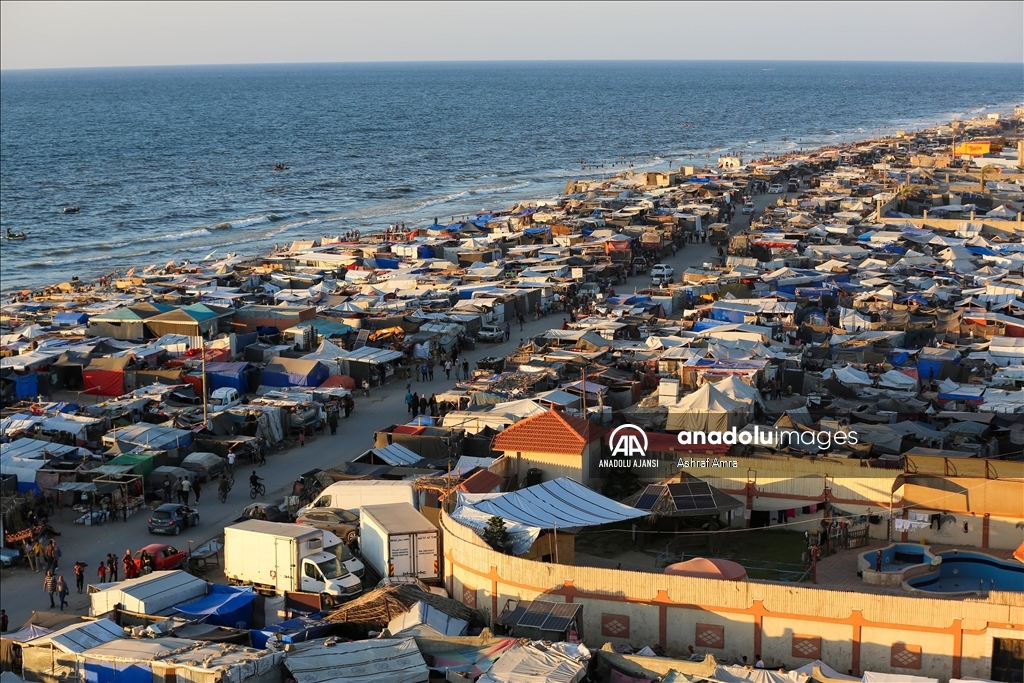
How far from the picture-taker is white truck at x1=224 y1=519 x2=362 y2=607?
664 inches

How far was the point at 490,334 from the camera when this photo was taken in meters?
34.8

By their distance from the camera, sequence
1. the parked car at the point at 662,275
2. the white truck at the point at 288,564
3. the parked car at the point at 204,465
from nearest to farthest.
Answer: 1. the white truck at the point at 288,564
2. the parked car at the point at 204,465
3. the parked car at the point at 662,275

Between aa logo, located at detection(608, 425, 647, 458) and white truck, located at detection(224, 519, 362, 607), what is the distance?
17.2 ft

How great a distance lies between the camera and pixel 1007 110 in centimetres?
15050

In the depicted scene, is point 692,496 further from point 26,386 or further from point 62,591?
point 26,386

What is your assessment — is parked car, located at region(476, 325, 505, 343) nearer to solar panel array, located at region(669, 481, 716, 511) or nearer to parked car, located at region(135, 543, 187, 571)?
parked car, located at region(135, 543, 187, 571)

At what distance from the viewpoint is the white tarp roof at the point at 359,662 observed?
1336 cm

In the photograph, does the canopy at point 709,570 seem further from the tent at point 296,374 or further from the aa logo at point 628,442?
the tent at point 296,374

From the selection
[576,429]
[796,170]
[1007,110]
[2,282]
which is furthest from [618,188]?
[1007,110]

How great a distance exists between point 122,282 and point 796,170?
4664 centimetres

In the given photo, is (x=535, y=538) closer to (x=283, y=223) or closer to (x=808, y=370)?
(x=808, y=370)

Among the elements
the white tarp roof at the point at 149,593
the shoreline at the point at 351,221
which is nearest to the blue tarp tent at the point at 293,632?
the white tarp roof at the point at 149,593

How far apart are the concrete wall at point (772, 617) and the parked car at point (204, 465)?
29.1 ft

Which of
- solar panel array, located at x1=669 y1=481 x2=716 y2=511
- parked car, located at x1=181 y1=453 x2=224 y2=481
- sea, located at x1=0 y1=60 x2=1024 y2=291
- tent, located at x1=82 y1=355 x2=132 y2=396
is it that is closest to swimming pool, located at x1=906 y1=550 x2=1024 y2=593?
solar panel array, located at x1=669 y1=481 x2=716 y2=511
